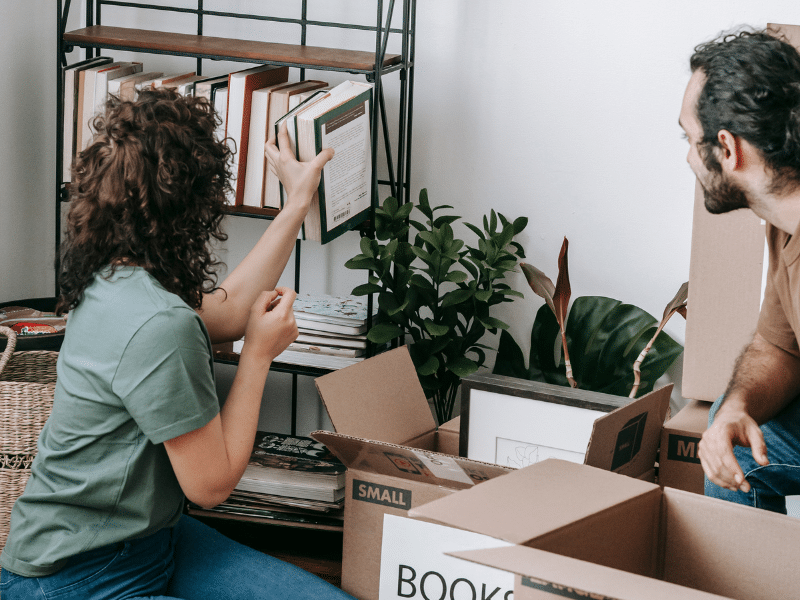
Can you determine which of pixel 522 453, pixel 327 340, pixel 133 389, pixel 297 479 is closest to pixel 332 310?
pixel 327 340

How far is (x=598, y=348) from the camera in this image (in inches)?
82.8

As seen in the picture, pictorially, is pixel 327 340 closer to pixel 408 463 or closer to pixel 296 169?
pixel 296 169

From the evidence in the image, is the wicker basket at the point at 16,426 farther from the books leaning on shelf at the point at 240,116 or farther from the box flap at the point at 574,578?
the box flap at the point at 574,578

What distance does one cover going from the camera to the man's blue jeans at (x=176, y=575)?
1.19 metres

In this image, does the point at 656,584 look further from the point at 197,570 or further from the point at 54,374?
the point at 54,374

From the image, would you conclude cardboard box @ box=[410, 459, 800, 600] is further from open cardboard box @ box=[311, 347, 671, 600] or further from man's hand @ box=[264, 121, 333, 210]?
man's hand @ box=[264, 121, 333, 210]

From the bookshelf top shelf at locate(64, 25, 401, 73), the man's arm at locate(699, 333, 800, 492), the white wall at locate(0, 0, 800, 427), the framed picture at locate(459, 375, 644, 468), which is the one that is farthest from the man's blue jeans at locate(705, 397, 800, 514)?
the bookshelf top shelf at locate(64, 25, 401, 73)

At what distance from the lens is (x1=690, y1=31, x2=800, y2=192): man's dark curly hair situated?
119 centimetres

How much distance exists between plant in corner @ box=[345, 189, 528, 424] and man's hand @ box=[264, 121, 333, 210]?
30cm

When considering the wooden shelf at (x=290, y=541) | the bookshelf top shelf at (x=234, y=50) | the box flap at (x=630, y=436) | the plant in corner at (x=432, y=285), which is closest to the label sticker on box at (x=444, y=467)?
the box flap at (x=630, y=436)

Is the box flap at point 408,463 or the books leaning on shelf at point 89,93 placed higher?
the books leaning on shelf at point 89,93

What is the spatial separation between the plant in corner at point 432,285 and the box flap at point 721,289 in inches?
17.9

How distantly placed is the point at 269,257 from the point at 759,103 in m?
0.89

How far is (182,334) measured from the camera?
1.14 meters
